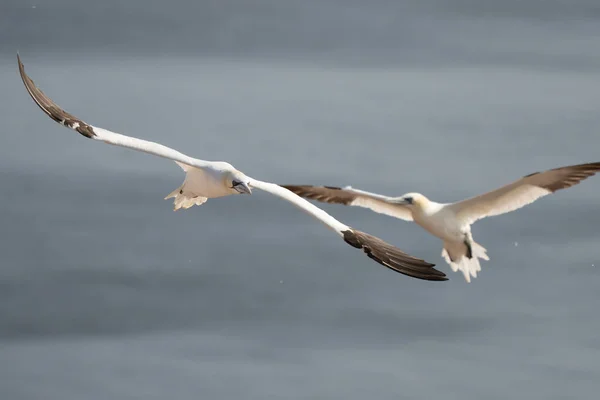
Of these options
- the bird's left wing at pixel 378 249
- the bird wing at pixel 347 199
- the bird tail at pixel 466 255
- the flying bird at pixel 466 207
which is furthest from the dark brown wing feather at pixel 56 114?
the bird tail at pixel 466 255

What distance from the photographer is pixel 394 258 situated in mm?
8805

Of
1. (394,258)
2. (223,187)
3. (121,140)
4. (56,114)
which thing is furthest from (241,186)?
(56,114)

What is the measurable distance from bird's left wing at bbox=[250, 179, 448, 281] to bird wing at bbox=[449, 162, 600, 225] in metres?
1.41

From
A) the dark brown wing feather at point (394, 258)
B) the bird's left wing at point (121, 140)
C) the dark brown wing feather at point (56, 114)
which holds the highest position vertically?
the dark brown wing feather at point (56, 114)

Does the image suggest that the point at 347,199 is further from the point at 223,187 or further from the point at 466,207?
the point at 223,187

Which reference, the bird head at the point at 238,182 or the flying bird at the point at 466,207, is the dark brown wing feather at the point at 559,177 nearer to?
the flying bird at the point at 466,207

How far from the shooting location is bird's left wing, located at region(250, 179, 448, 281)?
8547 millimetres

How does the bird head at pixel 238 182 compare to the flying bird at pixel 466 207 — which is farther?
the flying bird at pixel 466 207

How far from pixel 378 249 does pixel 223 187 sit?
1.44 m

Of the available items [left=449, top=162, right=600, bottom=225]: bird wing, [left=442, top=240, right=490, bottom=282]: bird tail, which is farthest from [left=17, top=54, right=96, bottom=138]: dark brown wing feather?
[left=442, top=240, right=490, bottom=282]: bird tail

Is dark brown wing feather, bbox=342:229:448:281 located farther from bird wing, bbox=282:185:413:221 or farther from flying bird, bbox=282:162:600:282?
bird wing, bbox=282:185:413:221

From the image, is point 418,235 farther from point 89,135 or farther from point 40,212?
point 89,135

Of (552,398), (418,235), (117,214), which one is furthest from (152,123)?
(552,398)

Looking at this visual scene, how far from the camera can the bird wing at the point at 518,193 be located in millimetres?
9883
